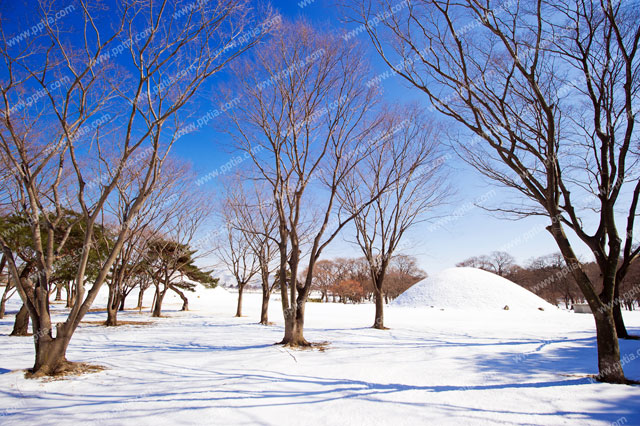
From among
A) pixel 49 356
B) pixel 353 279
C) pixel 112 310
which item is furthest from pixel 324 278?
pixel 49 356

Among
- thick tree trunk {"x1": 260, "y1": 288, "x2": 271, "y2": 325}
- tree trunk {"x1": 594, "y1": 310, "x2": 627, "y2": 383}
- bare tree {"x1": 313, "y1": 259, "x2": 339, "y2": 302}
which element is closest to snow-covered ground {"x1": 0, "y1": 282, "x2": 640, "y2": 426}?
tree trunk {"x1": 594, "y1": 310, "x2": 627, "y2": 383}

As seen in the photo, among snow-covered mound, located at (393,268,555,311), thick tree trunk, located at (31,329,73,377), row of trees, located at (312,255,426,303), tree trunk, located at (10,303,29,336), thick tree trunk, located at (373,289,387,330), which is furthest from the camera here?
row of trees, located at (312,255,426,303)

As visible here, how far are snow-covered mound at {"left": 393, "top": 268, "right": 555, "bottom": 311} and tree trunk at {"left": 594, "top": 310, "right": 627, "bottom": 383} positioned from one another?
2636 cm

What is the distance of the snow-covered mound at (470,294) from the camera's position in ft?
95.5

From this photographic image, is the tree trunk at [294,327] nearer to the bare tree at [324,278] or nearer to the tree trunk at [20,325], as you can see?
the tree trunk at [20,325]

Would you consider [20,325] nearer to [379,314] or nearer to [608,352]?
[379,314]

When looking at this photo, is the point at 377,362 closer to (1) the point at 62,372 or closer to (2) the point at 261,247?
(1) the point at 62,372

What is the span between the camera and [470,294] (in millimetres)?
31141

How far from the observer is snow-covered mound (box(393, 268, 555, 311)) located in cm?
2909

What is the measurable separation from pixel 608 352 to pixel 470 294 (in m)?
29.2

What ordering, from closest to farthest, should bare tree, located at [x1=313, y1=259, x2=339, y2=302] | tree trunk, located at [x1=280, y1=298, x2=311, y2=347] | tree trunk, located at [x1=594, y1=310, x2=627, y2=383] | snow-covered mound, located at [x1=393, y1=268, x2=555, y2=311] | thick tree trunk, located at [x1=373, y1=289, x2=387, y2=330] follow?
tree trunk, located at [x1=594, y1=310, x2=627, y2=383]
tree trunk, located at [x1=280, y1=298, x2=311, y2=347]
thick tree trunk, located at [x1=373, y1=289, x2=387, y2=330]
snow-covered mound, located at [x1=393, y1=268, x2=555, y2=311]
bare tree, located at [x1=313, y1=259, x2=339, y2=302]

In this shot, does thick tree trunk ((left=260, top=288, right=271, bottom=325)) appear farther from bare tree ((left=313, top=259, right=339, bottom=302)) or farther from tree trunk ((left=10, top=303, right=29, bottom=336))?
bare tree ((left=313, top=259, right=339, bottom=302))

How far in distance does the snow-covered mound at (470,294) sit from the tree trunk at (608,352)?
86.5ft

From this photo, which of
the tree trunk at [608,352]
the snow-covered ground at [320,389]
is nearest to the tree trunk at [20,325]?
the snow-covered ground at [320,389]
